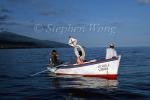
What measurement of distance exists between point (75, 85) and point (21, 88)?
443 centimetres

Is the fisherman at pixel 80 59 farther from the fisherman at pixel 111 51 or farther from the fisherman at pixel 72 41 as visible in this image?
the fisherman at pixel 111 51

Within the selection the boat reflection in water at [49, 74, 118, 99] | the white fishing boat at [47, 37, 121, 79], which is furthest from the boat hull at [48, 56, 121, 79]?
the boat reflection in water at [49, 74, 118, 99]

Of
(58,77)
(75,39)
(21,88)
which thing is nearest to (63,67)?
(58,77)

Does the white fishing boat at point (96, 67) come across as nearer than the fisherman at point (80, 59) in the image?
Yes

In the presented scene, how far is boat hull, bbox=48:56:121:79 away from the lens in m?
27.0

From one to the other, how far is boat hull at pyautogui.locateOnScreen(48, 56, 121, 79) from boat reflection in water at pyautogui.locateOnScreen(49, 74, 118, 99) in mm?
527

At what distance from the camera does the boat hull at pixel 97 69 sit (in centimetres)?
2695

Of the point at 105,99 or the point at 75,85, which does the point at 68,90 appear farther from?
the point at 105,99

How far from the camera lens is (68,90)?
2255 centimetres

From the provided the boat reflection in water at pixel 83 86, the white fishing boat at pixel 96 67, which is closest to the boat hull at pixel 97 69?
the white fishing boat at pixel 96 67

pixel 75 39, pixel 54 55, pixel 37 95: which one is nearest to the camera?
pixel 37 95

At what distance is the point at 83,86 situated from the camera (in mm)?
24453

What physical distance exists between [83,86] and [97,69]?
4.11 metres

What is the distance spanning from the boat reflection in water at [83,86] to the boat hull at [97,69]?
1.73 feet
